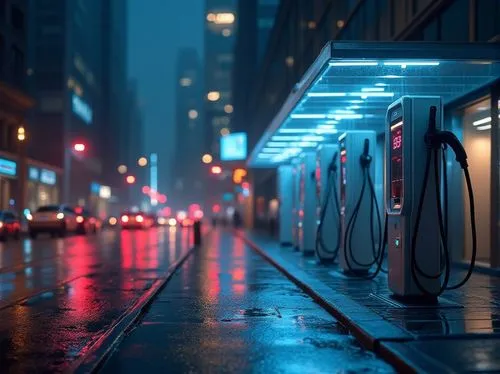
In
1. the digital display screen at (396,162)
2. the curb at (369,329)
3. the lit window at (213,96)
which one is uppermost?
the lit window at (213,96)

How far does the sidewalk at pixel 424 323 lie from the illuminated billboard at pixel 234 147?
228 feet

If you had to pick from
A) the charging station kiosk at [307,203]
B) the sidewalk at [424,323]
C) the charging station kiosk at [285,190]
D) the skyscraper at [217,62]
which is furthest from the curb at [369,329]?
the skyscraper at [217,62]

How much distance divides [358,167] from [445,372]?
9097 mm

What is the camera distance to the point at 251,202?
72.4 metres

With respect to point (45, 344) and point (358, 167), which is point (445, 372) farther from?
point (358, 167)

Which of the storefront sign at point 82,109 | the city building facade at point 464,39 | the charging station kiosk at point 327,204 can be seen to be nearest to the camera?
the city building facade at point 464,39

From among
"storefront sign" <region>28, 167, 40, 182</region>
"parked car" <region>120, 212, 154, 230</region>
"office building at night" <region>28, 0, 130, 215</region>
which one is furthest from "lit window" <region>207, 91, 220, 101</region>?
"storefront sign" <region>28, 167, 40, 182</region>

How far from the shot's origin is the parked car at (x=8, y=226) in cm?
3641

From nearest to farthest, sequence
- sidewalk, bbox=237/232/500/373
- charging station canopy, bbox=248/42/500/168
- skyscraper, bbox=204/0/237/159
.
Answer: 1. sidewalk, bbox=237/232/500/373
2. charging station canopy, bbox=248/42/500/168
3. skyscraper, bbox=204/0/237/159

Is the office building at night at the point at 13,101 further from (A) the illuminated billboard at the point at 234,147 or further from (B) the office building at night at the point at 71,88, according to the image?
(A) the illuminated billboard at the point at 234,147

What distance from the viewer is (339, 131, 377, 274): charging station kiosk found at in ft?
51.3

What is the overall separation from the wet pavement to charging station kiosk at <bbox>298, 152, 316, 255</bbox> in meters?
7.09

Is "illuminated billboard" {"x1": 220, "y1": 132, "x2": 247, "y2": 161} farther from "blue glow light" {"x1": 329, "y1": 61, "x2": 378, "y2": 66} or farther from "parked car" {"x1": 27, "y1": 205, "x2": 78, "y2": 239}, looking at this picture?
"blue glow light" {"x1": 329, "y1": 61, "x2": 378, "y2": 66}

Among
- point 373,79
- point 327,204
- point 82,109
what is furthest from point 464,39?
point 82,109
